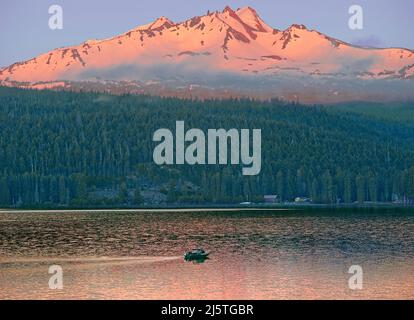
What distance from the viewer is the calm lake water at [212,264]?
102 m

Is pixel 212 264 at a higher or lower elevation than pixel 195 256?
lower

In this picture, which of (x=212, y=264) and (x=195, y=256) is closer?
(x=212, y=264)

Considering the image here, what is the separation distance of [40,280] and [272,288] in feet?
92.6

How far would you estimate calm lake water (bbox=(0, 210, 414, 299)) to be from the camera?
10231cm

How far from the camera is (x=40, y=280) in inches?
4432

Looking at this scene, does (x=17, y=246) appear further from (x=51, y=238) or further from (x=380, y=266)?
(x=380, y=266)

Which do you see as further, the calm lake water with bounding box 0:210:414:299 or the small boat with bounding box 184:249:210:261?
the small boat with bounding box 184:249:210:261

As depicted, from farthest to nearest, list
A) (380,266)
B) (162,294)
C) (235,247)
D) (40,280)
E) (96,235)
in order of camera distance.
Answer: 1. (96,235)
2. (235,247)
3. (380,266)
4. (40,280)
5. (162,294)

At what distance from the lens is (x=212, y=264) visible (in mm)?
128750
